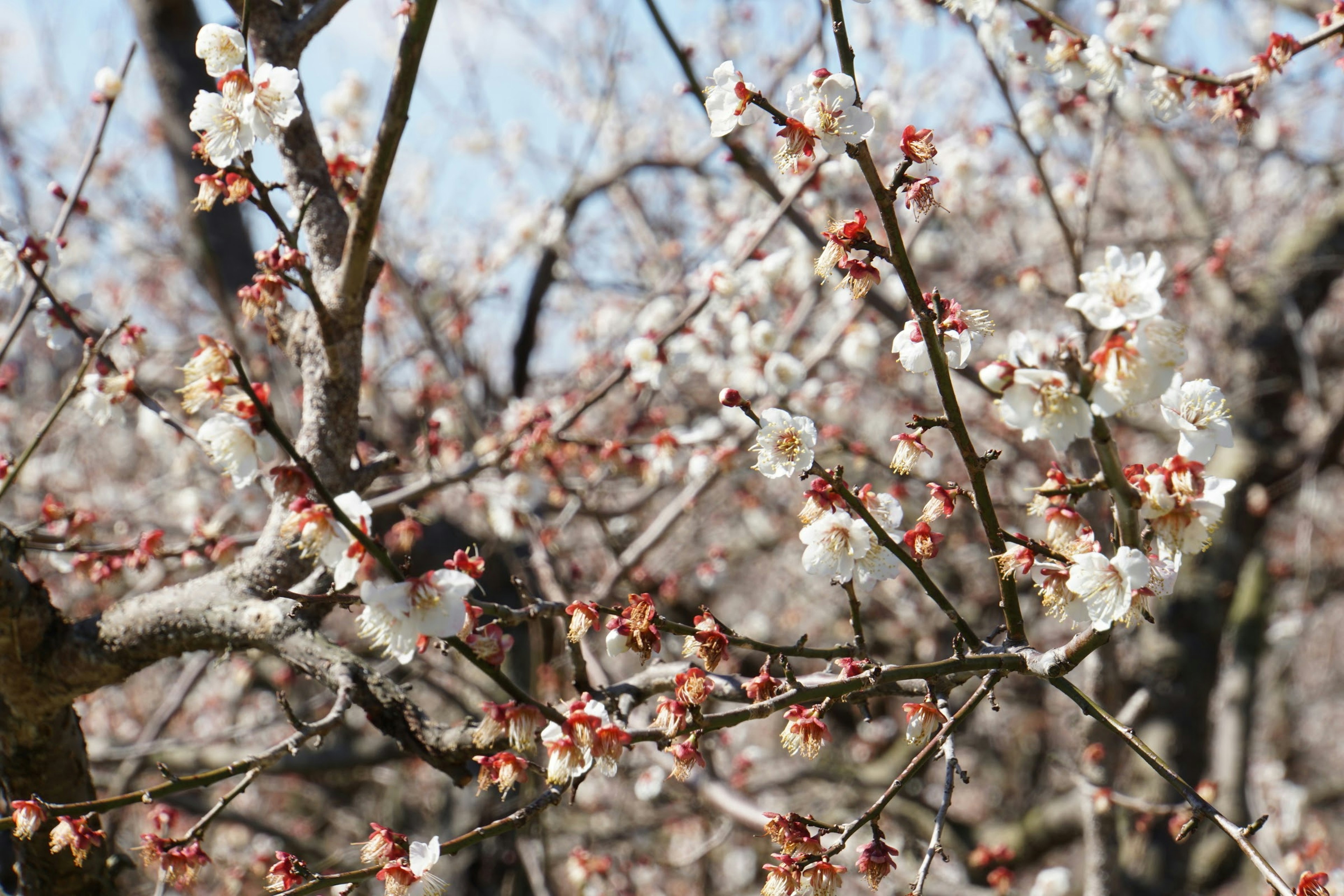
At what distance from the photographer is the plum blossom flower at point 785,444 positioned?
4.23 feet

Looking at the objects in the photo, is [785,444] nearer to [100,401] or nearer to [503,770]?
[503,770]

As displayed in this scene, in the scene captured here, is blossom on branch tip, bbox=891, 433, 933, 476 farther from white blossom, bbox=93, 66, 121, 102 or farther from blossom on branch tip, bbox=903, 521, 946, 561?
white blossom, bbox=93, 66, 121, 102

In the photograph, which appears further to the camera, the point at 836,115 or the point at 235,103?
the point at 235,103

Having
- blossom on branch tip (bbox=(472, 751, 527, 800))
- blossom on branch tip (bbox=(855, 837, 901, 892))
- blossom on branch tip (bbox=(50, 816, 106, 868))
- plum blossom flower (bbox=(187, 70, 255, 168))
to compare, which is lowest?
blossom on branch tip (bbox=(50, 816, 106, 868))

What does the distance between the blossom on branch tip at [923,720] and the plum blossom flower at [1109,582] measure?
28cm

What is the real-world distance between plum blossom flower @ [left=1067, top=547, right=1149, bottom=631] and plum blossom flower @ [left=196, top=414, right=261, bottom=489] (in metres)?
1.10

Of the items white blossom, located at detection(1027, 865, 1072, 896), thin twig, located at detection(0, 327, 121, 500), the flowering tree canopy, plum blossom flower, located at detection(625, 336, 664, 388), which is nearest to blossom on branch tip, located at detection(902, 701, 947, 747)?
the flowering tree canopy

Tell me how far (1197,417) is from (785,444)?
1.70 feet

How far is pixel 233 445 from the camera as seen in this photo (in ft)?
4.31

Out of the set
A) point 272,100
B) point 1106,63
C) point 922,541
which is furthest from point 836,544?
point 1106,63

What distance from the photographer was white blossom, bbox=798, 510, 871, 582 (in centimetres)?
133

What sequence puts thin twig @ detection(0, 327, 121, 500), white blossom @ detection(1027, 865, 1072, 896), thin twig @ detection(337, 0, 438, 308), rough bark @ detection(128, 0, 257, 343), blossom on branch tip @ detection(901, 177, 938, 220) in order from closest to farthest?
blossom on branch tip @ detection(901, 177, 938, 220) → thin twig @ detection(337, 0, 438, 308) → thin twig @ detection(0, 327, 121, 500) → white blossom @ detection(1027, 865, 1072, 896) → rough bark @ detection(128, 0, 257, 343)

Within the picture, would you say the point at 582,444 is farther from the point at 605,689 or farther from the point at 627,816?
the point at 627,816

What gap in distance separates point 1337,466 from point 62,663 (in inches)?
209
